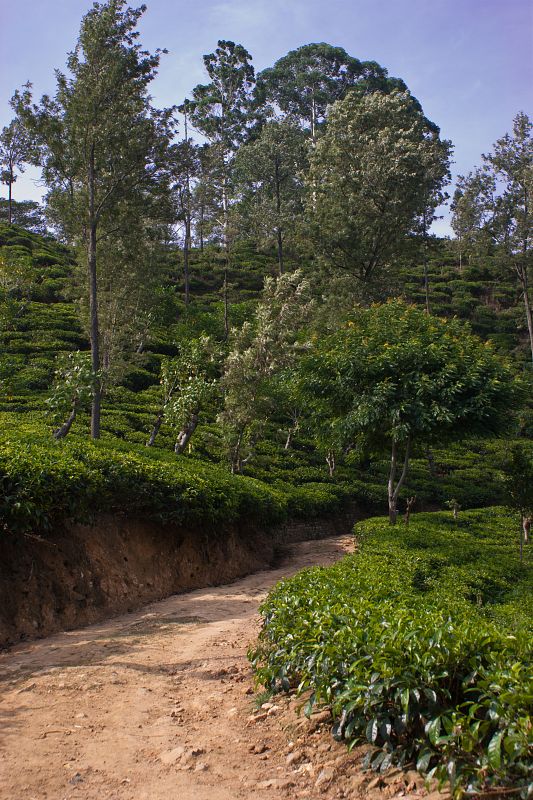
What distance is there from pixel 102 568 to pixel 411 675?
5130 mm

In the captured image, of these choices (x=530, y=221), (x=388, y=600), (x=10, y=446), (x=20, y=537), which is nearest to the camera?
(x=388, y=600)

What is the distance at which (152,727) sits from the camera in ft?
14.4

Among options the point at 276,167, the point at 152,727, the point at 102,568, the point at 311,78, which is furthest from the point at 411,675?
the point at 311,78

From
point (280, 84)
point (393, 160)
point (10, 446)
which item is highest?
point (280, 84)

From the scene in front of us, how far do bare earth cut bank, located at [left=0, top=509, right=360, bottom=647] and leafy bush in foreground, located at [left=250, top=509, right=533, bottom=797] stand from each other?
2376 millimetres

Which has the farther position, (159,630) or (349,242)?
(349,242)

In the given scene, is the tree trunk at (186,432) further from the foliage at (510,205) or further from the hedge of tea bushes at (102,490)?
the foliage at (510,205)

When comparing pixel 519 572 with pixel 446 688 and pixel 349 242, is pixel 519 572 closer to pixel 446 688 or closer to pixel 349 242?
pixel 446 688

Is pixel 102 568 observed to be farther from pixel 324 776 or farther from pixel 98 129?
pixel 98 129

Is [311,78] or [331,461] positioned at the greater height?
[311,78]

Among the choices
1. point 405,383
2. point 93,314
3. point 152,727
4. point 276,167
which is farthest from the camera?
point 276,167

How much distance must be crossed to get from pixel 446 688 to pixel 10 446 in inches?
224

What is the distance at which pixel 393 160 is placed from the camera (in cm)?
2247

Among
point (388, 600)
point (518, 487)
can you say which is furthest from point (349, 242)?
point (388, 600)
